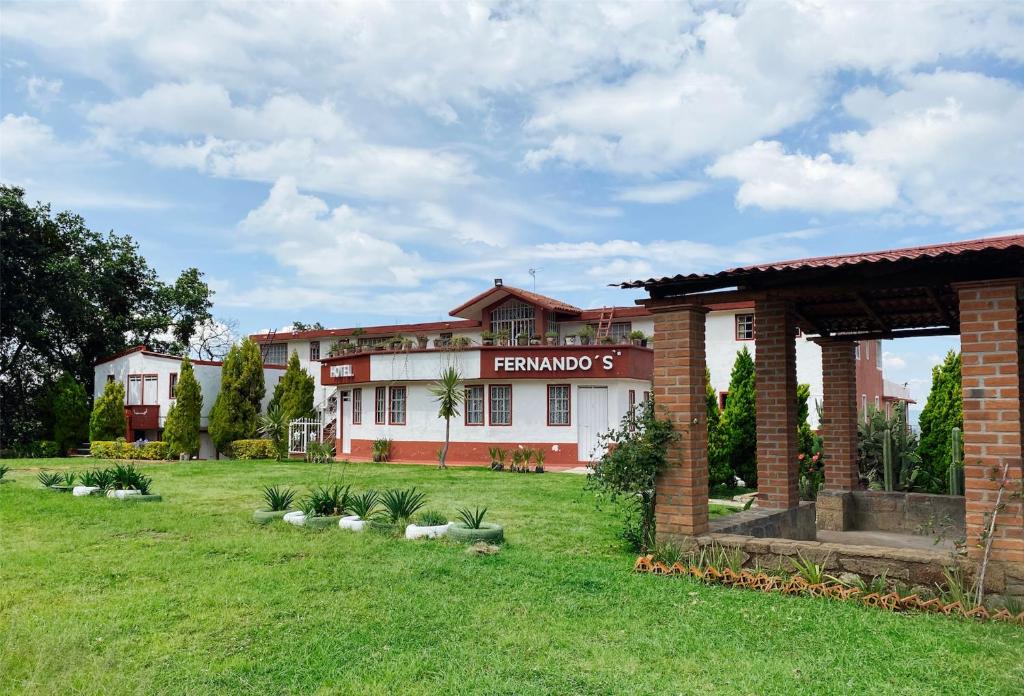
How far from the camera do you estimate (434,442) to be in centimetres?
2734

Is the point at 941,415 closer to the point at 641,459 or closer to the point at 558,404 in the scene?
the point at 641,459

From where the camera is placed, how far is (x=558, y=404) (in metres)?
25.7

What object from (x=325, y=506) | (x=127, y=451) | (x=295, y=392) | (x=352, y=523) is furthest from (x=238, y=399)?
(x=352, y=523)

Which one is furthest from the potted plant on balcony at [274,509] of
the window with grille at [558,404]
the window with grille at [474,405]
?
the window with grille at [474,405]

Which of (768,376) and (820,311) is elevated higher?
(820,311)

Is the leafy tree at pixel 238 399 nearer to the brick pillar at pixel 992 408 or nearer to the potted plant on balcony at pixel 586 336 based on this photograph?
the potted plant on balcony at pixel 586 336

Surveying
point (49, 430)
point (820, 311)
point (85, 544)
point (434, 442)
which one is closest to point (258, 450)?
point (434, 442)

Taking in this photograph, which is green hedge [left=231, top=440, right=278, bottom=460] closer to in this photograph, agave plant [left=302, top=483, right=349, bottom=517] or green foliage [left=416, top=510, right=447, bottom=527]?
agave plant [left=302, top=483, right=349, bottom=517]

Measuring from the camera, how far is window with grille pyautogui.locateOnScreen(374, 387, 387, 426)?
94.6ft

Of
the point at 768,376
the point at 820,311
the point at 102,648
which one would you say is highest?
the point at 820,311

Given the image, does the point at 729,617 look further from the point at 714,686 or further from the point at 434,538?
the point at 434,538

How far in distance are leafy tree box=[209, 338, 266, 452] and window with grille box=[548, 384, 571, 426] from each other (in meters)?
14.2

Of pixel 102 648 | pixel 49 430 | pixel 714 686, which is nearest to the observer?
pixel 714 686

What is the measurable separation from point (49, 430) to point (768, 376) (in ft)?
117
